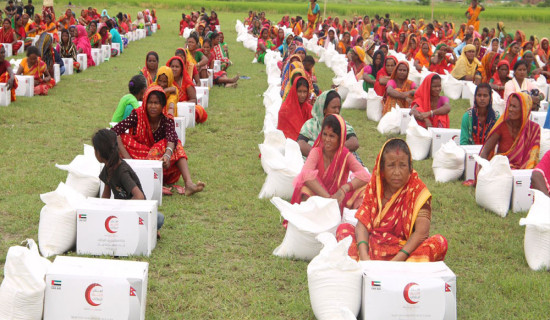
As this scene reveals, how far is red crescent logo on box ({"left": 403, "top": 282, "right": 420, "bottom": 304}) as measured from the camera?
11.3 feet

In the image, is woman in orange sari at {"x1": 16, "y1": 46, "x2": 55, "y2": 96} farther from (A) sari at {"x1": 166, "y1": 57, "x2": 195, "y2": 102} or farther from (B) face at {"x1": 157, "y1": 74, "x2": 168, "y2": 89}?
(B) face at {"x1": 157, "y1": 74, "x2": 168, "y2": 89}

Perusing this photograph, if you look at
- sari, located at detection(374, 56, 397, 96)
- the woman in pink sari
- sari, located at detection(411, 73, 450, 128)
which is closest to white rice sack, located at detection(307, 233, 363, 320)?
sari, located at detection(411, 73, 450, 128)

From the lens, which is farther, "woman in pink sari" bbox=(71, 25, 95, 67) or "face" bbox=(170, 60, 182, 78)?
"woman in pink sari" bbox=(71, 25, 95, 67)

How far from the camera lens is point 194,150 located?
7.92 metres

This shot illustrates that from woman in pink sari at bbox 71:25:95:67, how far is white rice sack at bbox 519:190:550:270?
12417 millimetres

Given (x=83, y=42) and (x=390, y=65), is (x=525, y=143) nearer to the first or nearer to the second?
(x=390, y=65)

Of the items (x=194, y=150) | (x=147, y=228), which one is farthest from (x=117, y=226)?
(x=194, y=150)

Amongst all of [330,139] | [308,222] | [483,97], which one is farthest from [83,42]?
[308,222]

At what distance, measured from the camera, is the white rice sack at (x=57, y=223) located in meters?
4.48

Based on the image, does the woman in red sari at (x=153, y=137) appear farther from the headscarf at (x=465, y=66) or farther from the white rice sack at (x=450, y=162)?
the headscarf at (x=465, y=66)

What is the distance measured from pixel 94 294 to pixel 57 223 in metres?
1.19

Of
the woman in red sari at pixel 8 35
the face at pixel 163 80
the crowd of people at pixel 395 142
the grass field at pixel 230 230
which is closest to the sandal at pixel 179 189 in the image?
the grass field at pixel 230 230

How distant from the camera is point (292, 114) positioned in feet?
23.9

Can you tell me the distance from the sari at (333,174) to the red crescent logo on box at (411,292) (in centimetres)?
166
